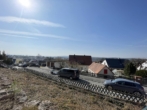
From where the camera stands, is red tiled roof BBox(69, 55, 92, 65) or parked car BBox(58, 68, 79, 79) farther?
red tiled roof BBox(69, 55, 92, 65)

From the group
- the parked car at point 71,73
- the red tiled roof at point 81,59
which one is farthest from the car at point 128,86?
the red tiled roof at point 81,59

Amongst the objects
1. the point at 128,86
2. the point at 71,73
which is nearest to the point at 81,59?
the point at 71,73

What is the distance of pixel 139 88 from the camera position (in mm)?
13453

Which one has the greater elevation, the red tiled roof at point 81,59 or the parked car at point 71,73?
the red tiled roof at point 81,59

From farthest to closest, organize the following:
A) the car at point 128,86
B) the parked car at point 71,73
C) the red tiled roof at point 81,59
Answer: the red tiled roof at point 81,59
the parked car at point 71,73
the car at point 128,86

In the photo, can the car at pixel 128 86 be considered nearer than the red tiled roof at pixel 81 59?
Yes

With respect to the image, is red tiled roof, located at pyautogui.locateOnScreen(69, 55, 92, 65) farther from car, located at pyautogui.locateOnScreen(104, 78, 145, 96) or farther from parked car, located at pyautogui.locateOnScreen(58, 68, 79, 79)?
car, located at pyautogui.locateOnScreen(104, 78, 145, 96)

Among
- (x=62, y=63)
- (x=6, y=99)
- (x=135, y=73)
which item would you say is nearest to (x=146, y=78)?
(x=135, y=73)

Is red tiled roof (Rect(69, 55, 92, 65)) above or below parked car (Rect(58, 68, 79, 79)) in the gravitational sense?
above

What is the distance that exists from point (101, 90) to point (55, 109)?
754 centimetres

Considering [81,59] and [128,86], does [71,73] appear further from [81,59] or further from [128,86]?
[81,59]

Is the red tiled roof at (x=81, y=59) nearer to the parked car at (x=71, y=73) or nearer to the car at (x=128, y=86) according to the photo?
the parked car at (x=71, y=73)

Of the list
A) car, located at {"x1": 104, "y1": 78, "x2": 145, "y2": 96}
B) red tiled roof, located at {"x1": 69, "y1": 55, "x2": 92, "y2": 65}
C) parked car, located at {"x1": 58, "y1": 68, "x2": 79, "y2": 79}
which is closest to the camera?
car, located at {"x1": 104, "y1": 78, "x2": 145, "y2": 96}

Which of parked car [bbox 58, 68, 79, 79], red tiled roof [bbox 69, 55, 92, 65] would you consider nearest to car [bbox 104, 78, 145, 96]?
parked car [bbox 58, 68, 79, 79]
